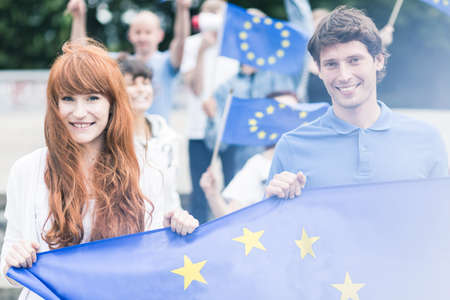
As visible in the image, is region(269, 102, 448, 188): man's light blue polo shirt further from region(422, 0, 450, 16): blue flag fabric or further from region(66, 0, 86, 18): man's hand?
region(66, 0, 86, 18): man's hand

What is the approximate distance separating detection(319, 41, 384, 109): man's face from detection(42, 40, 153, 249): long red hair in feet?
2.34

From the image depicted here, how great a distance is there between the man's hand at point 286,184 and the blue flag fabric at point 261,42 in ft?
6.23

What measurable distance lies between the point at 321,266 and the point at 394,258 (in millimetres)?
253

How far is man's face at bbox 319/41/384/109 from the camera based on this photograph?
2.12 m

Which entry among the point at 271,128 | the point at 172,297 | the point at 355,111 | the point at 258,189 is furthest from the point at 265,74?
the point at 172,297

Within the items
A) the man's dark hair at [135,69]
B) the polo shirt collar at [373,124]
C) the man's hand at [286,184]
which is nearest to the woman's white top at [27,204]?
the man's hand at [286,184]

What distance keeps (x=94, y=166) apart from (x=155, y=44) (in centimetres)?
244

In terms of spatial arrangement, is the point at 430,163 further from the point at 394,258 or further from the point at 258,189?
the point at 258,189

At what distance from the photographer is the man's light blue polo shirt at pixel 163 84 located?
13.9ft

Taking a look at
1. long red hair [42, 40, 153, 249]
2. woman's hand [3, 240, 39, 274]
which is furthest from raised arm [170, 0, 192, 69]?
woman's hand [3, 240, 39, 274]

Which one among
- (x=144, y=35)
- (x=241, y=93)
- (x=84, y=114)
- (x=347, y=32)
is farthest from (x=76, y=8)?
(x=347, y=32)

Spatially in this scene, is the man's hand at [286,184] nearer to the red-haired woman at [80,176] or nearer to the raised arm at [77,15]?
the red-haired woman at [80,176]

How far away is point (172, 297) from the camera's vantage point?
214cm

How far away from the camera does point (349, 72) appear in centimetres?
211
